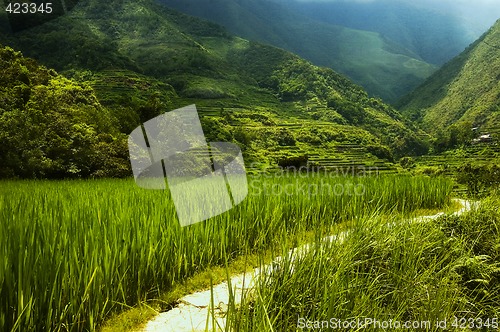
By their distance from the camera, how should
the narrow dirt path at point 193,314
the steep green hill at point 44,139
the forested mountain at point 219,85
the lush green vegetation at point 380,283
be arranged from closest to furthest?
the lush green vegetation at point 380,283, the narrow dirt path at point 193,314, the steep green hill at point 44,139, the forested mountain at point 219,85

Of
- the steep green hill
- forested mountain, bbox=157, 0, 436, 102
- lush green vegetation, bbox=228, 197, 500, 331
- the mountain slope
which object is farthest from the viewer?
forested mountain, bbox=157, 0, 436, 102

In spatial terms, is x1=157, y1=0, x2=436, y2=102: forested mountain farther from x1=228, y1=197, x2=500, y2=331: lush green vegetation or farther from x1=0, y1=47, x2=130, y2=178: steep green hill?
x1=228, y1=197, x2=500, y2=331: lush green vegetation

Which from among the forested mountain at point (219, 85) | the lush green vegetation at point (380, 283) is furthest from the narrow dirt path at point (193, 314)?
the forested mountain at point (219, 85)

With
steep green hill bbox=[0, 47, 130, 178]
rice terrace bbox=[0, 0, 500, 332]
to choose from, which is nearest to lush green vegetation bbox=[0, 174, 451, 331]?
rice terrace bbox=[0, 0, 500, 332]

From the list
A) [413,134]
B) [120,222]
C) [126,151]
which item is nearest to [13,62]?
[126,151]

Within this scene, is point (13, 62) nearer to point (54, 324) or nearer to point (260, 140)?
point (54, 324)

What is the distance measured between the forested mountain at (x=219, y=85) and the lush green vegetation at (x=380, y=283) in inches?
795

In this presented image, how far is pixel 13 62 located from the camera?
16.0 metres

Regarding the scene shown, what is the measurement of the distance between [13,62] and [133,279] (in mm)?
17344

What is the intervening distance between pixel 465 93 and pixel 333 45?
12321 centimetres

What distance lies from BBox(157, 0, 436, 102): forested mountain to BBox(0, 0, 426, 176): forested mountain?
196 ft

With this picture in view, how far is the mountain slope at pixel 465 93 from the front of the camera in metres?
57.3

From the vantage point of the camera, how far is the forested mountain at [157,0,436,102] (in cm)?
14250

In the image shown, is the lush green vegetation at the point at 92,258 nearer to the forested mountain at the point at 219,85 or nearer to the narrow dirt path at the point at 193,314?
the narrow dirt path at the point at 193,314
